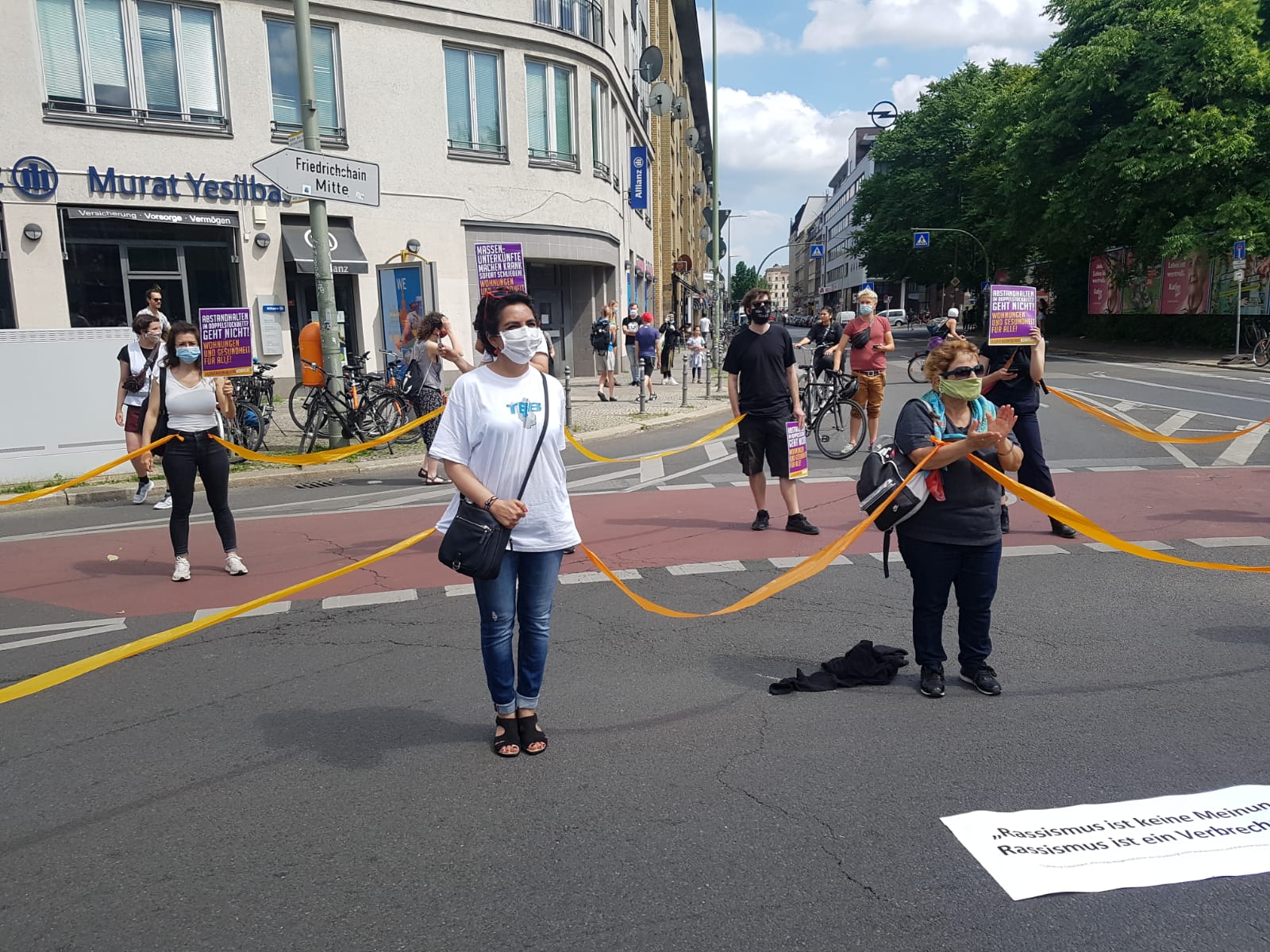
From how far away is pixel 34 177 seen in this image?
17.6 metres

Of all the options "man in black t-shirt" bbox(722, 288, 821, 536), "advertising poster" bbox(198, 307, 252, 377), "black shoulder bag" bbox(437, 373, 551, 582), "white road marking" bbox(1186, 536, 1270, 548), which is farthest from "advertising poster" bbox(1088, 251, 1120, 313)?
"black shoulder bag" bbox(437, 373, 551, 582)

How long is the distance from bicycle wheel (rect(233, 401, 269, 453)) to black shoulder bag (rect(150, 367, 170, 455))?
6.14 m

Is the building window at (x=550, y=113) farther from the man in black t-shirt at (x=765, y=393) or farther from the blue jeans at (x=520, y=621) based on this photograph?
the blue jeans at (x=520, y=621)

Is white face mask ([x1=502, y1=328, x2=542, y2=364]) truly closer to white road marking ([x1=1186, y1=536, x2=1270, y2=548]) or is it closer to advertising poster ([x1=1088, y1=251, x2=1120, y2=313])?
white road marking ([x1=1186, y1=536, x2=1270, y2=548])

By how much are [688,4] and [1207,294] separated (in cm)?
3023

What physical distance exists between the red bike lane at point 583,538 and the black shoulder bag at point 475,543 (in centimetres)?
313

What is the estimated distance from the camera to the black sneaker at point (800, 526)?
25.7ft

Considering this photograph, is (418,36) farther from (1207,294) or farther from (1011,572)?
(1207,294)

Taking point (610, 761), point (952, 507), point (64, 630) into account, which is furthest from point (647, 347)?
point (610, 761)

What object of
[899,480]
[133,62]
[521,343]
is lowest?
[899,480]

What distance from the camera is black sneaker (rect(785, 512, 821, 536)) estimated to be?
7836 mm

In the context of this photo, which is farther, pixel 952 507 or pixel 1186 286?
pixel 1186 286

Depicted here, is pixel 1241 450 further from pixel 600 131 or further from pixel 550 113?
pixel 600 131

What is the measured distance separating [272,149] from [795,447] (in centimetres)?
1651
